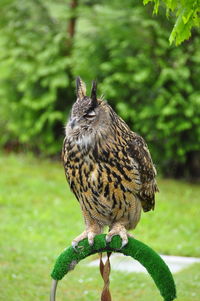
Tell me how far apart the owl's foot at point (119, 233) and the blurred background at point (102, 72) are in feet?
23.6

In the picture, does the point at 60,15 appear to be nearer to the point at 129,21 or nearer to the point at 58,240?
the point at 129,21

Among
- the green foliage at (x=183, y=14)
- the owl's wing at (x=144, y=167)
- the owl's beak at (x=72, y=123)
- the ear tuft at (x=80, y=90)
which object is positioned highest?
the green foliage at (x=183, y=14)

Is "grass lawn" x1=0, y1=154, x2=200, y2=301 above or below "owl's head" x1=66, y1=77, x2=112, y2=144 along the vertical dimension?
below

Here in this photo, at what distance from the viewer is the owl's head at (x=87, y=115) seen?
4.75m

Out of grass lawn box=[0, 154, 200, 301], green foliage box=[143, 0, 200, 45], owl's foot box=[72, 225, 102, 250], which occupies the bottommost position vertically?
grass lawn box=[0, 154, 200, 301]

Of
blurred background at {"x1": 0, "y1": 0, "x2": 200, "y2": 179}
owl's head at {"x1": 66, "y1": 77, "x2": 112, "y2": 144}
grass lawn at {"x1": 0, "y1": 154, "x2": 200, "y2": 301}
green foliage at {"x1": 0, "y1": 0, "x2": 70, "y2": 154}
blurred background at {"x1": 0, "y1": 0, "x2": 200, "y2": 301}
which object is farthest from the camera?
green foliage at {"x1": 0, "y1": 0, "x2": 70, "y2": 154}

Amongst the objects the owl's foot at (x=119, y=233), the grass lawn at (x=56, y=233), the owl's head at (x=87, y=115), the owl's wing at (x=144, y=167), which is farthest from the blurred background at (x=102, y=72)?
the owl's head at (x=87, y=115)

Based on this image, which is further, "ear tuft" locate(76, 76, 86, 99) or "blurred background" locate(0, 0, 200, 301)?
"blurred background" locate(0, 0, 200, 301)

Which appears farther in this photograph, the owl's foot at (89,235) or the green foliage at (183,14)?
the owl's foot at (89,235)

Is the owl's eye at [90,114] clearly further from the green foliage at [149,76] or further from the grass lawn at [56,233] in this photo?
the green foliage at [149,76]

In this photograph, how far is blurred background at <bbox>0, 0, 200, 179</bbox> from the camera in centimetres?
1265

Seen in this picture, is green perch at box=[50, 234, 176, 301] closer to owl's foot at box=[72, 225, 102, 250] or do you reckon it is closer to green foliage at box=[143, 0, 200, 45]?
owl's foot at box=[72, 225, 102, 250]

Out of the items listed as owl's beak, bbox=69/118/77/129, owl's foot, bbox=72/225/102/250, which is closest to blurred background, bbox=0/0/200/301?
owl's foot, bbox=72/225/102/250

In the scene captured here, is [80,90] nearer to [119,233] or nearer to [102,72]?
[119,233]
